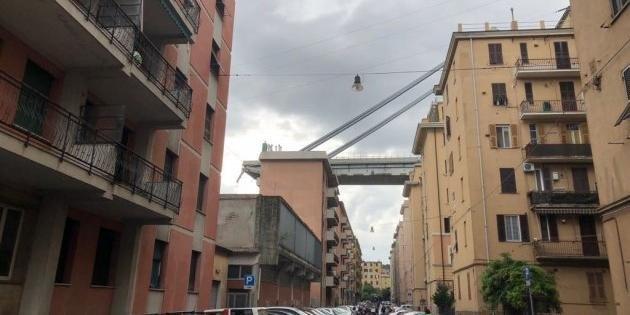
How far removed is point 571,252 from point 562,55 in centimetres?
1375

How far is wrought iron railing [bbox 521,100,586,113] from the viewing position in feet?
109

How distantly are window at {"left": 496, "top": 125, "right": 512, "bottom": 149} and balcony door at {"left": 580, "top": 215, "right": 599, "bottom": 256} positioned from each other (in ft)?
21.7

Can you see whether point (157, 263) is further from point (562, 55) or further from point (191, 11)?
point (562, 55)

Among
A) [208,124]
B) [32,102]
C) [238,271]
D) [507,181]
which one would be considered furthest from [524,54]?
[32,102]

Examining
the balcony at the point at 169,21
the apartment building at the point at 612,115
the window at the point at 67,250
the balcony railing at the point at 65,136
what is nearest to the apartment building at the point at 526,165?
the apartment building at the point at 612,115

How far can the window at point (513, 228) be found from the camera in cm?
3175

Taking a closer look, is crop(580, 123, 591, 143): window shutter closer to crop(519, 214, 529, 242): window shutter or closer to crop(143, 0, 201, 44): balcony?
crop(519, 214, 529, 242): window shutter

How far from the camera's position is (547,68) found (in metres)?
34.0

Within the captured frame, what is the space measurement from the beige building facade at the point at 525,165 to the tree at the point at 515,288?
15.4ft

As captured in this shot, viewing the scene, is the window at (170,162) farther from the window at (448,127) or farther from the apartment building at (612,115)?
the window at (448,127)

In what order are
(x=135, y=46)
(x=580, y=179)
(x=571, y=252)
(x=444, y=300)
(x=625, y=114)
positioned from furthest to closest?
(x=444, y=300), (x=580, y=179), (x=571, y=252), (x=625, y=114), (x=135, y=46)

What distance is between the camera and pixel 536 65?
34.3 m

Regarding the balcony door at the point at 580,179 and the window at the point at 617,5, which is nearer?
the window at the point at 617,5

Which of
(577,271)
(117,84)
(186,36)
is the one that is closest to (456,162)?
(577,271)
